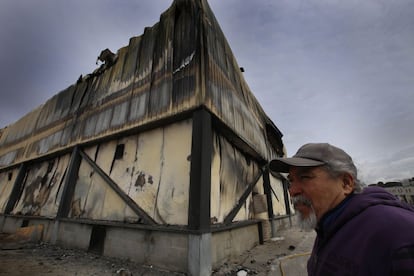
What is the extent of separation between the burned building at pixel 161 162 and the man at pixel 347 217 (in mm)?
2242

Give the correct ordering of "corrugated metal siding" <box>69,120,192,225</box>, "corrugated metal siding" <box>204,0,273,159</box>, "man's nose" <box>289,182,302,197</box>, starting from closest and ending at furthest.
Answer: "man's nose" <box>289,182,302,197</box>
"corrugated metal siding" <box>69,120,192,225</box>
"corrugated metal siding" <box>204,0,273,159</box>

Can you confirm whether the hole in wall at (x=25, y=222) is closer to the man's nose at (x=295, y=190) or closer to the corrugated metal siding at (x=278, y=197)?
the man's nose at (x=295, y=190)

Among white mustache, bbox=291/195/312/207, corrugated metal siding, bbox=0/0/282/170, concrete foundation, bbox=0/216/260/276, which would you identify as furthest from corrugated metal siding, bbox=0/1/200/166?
white mustache, bbox=291/195/312/207

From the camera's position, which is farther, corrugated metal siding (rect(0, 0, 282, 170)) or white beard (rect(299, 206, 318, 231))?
corrugated metal siding (rect(0, 0, 282, 170))

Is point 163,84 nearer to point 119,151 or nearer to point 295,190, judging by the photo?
point 119,151

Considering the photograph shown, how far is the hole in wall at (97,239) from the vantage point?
470cm

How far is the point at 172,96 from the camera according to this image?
4.68 meters

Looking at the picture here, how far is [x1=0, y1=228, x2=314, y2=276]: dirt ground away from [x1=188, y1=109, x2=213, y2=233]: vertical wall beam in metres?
0.97

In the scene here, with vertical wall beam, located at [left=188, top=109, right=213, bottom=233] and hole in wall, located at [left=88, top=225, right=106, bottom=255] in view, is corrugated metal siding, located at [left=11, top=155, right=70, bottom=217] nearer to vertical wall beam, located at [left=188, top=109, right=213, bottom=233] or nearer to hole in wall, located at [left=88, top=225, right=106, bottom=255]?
hole in wall, located at [left=88, top=225, right=106, bottom=255]

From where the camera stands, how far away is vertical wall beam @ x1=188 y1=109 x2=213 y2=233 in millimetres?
3410

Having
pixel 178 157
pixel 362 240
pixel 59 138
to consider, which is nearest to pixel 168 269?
pixel 178 157

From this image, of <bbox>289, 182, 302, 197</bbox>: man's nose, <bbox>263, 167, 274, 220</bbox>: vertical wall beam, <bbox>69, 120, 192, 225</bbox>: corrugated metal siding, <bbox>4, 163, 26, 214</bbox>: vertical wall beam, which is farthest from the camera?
<bbox>4, 163, 26, 214</bbox>: vertical wall beam

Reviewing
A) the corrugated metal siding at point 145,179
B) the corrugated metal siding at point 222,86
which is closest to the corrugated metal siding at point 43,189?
the corrugated metal siding at point 145,179

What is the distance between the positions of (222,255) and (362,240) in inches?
140
